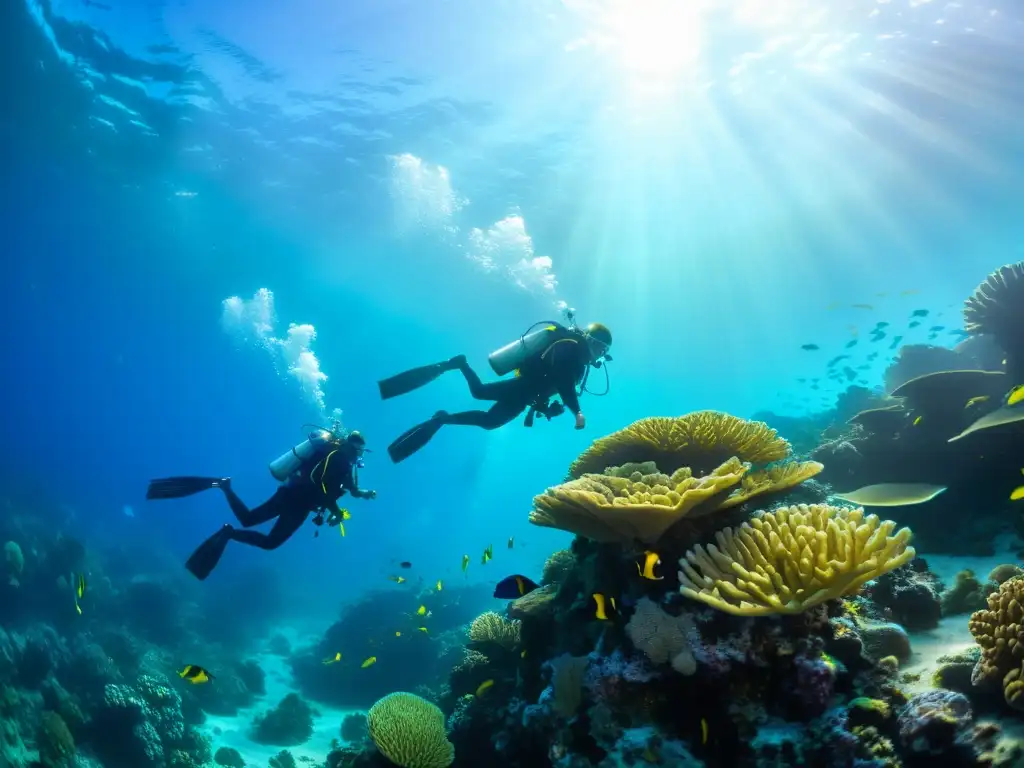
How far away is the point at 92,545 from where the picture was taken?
33750 millimetres

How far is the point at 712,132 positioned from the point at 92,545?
4552cm

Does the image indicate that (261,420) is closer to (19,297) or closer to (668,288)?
(19,297)

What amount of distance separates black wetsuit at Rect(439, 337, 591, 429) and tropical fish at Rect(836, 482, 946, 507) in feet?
12.7

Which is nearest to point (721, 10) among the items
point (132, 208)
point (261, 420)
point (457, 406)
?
point (132, 208)

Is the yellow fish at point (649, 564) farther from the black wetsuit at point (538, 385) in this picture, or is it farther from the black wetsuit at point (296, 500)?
the black wetsuit at point (296, 500)

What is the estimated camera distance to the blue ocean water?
19.7 metres

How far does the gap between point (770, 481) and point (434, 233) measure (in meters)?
31.8

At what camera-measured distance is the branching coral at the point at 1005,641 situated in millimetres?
2740

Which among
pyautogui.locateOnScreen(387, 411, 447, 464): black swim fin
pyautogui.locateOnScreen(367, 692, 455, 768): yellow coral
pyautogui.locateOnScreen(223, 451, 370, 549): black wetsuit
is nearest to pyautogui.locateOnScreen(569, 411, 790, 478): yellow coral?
pyautogui.locateOnScreen(367, 692, 455, 768): yellow coral

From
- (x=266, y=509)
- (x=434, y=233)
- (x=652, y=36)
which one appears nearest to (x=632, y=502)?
(x=266, y=509)

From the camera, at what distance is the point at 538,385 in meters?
8.65

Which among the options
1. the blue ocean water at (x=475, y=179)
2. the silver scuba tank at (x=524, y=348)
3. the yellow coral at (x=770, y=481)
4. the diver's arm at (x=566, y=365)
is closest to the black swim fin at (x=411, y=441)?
the silver scuba tank at (x=524, y=348)

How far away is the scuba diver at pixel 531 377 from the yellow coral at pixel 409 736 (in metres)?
3.43

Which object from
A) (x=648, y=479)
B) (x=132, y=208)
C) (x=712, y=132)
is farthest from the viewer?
(x=132, y=208)
